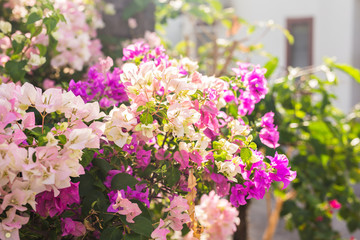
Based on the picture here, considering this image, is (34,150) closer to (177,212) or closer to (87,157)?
(87,157)

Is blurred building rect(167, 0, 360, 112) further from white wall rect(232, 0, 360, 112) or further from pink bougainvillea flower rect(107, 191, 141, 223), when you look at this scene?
pink bougainvillea flower rect(107, 191, 141, 223)

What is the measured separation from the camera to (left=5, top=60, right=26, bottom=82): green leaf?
3.01ft

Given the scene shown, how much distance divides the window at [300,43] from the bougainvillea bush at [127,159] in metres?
5.16

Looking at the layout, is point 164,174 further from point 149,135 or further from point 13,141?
point 13,141

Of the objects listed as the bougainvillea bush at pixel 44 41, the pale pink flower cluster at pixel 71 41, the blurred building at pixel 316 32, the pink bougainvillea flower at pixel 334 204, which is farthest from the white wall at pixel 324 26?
the pale pink flower cluster at pixel 71 41

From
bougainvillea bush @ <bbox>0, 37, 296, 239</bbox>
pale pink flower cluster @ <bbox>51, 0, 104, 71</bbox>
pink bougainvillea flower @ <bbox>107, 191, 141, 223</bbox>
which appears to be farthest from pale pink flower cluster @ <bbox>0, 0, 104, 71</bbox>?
pink bougainvillea flower @ <bbox>107, 191, 141, 223</bbox>

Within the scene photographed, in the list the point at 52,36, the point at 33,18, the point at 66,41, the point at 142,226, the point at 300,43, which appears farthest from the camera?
the point at 300,43

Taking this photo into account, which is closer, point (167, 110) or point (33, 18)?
point (167, 110)

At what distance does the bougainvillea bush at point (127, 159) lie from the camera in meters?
0.55

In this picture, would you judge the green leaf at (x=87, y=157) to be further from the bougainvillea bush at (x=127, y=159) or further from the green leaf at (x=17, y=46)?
the green leaf at (x=17, y=46)

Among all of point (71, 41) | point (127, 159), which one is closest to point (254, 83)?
point (127, 159)

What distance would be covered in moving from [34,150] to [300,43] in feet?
18.5

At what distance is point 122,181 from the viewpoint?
27.1 inches

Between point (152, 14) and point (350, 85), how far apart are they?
4191 millimetres
